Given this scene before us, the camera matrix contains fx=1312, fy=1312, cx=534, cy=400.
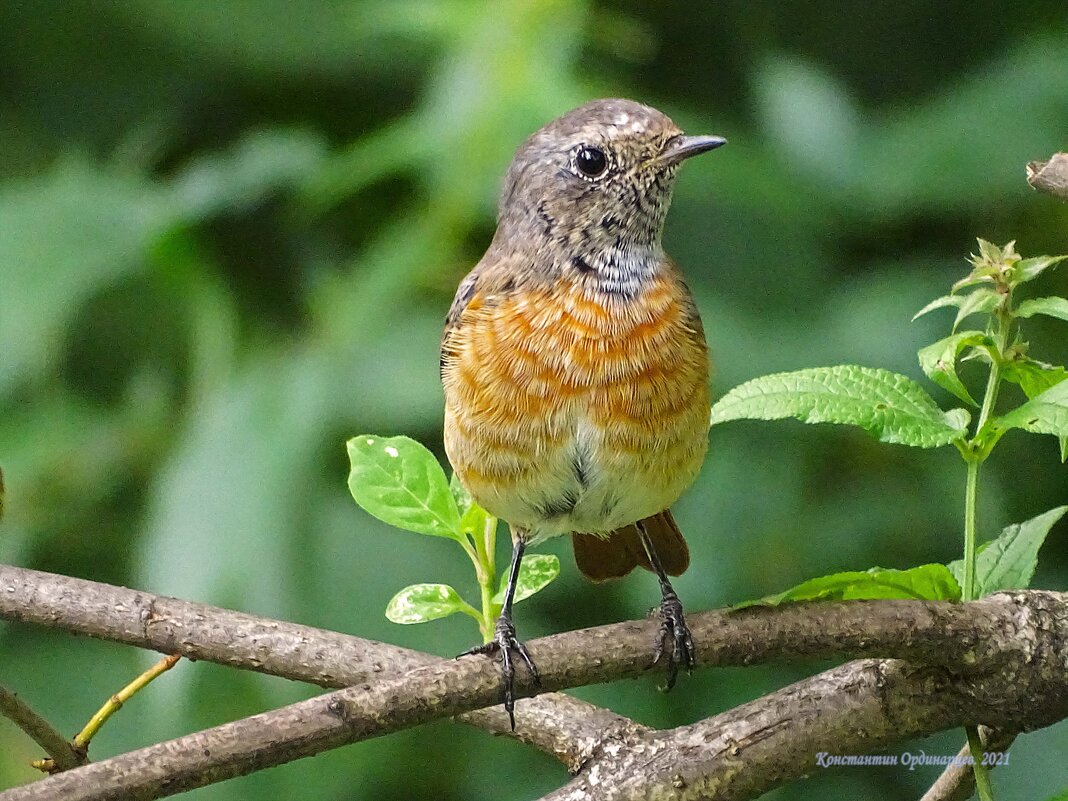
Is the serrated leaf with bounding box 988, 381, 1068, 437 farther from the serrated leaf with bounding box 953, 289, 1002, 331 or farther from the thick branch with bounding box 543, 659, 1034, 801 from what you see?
the thick branch with bounding box 543, 659, 1034, 801

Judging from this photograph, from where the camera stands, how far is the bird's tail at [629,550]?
2533 millimetres

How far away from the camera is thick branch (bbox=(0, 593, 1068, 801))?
159cm

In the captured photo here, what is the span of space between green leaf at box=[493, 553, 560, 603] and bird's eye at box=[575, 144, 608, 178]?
73cm

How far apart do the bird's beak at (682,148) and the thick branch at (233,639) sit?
0.95 metres

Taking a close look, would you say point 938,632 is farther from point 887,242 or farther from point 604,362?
point 887,242

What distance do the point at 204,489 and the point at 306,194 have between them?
2.74ft

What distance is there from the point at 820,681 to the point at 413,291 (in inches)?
65.9

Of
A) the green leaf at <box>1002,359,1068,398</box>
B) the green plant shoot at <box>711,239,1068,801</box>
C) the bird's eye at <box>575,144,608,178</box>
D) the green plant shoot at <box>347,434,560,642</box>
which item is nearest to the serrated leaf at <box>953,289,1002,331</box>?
the green plant shoot at <box>711,239,1068,801</box>

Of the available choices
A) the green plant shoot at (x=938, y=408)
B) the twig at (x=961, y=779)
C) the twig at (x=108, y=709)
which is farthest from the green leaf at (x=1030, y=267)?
the twig at (x=108, y=709)

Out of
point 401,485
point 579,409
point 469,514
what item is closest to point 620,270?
point 579,409

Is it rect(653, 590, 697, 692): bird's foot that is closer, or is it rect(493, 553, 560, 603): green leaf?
rect(653, 590, 697, 692): bird's foot

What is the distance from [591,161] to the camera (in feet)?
7.60

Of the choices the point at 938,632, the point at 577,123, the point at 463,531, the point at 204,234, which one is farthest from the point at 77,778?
the point at 204,234

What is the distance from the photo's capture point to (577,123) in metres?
2.33
